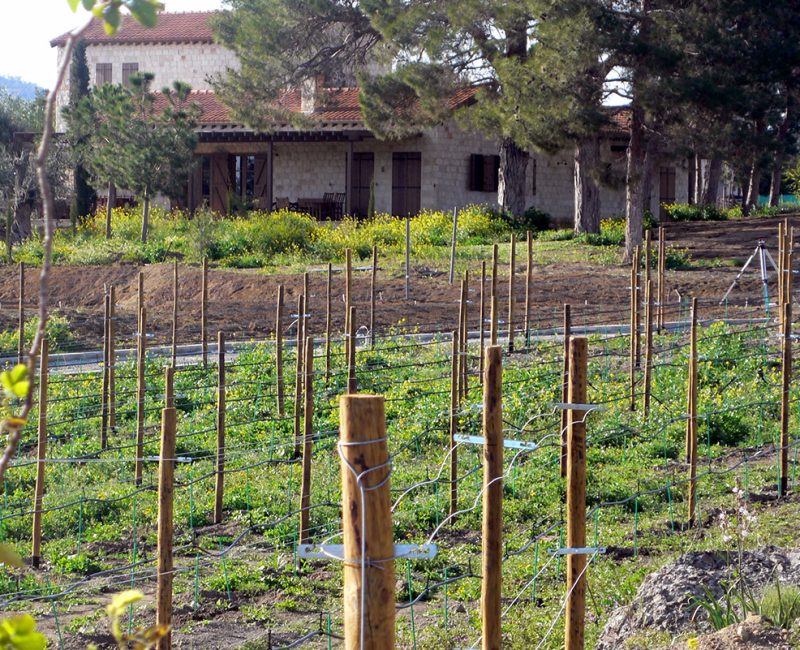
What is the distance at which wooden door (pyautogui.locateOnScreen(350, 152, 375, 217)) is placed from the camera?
33.9 m

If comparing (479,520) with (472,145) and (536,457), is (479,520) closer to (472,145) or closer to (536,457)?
(536,457)

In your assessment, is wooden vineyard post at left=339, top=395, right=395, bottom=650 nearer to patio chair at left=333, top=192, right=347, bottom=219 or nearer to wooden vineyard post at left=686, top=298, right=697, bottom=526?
wooden vineyard post at left=686, top=298, right=697, bottom=526

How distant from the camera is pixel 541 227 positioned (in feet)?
96.6

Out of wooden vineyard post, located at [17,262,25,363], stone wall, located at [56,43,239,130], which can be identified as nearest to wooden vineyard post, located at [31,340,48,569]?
wooden vineyard post, located at [17,262,25,363]

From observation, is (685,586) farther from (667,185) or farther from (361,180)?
(667,185)

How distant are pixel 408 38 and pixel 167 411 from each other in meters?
21.8

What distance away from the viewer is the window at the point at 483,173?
3359 cm

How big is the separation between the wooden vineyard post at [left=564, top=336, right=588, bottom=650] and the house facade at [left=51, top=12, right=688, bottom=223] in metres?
25.3

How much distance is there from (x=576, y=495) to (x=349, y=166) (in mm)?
27790

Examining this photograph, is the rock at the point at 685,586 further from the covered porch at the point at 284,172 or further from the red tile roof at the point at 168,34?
the red tile roof at the point at 168,34

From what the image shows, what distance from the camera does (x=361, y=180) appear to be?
34031 mm

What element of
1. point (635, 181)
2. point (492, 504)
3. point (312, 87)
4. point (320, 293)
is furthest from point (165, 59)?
point (492, 504)

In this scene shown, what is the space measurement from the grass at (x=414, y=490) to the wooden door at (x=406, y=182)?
1806 cm

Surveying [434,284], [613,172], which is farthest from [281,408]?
[613,172]
